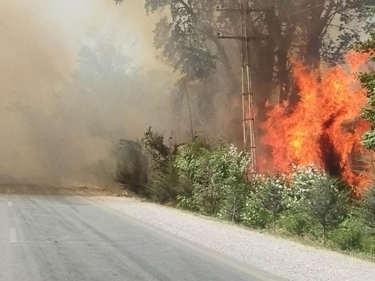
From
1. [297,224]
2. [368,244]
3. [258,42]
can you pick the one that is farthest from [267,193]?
[258,42]

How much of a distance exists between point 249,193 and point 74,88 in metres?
29.7

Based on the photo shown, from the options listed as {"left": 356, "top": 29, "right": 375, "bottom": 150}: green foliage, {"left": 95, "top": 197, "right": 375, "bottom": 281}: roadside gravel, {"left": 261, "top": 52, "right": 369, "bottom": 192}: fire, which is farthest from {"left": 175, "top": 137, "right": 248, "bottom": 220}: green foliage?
{"left": 356, "top": 29, "right": 375, "bottom": 150}: green foliage

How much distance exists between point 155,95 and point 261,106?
36.5 ft

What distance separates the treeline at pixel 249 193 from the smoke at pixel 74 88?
12.2m

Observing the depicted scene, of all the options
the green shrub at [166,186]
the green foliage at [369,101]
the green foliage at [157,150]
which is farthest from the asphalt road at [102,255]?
the green foliage at [157,150]

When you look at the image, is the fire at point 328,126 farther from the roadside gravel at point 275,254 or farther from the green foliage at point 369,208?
the green foliage at point 369,208

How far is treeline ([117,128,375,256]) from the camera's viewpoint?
15.0m

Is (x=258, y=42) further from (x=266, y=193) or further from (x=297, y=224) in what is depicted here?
(x=297, y=224)

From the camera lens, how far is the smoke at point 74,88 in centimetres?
4491

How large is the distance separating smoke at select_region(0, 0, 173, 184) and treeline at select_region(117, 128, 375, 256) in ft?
40.0

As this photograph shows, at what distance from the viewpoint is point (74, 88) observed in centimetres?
4703

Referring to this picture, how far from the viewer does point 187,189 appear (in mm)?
25297

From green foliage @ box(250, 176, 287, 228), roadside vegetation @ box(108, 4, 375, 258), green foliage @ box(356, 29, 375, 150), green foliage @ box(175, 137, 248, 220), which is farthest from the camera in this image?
green foliage @ box(175, 137, 248, 220)

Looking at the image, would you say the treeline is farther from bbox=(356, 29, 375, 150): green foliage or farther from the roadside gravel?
bbox=(356, 29, 375, 150): green foliage
